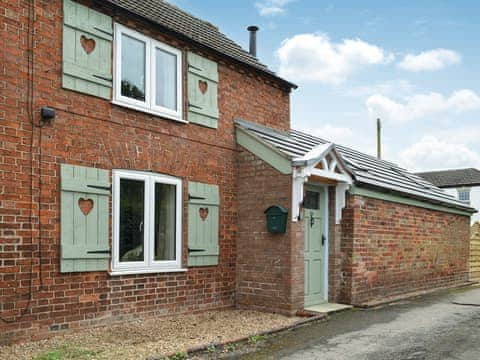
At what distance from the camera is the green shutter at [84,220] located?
729 centimetres

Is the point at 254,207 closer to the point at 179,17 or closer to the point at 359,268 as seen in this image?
the point at 359,268

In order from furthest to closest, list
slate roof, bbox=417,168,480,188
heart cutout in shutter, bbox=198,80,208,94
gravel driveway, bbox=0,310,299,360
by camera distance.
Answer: slate roof, bbox=417,168,480,188, heart cutout in shutter, bbox=198,80,208,94, gravel driveway, bbox=0,310,299,360

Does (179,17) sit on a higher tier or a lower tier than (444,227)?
higher

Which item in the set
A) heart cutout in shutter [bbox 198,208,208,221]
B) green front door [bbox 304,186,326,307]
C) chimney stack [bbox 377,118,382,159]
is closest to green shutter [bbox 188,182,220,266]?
heart cutout in shutter [bbox 198,208,208,221]

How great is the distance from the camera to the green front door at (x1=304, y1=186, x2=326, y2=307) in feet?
34.2

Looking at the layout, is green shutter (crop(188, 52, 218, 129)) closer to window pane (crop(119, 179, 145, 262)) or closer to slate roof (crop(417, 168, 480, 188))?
window pane (crop(119, 179, 145, 262))

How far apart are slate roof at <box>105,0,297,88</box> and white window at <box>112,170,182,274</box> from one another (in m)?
2.66

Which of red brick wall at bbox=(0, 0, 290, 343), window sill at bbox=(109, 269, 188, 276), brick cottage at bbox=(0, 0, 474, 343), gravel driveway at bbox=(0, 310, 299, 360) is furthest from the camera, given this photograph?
window sill at bbox=(109, 269, 188, 276)

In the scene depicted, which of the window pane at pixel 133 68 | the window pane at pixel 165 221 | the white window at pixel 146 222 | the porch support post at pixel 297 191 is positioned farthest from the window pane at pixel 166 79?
the porch support post at pixel 297 191

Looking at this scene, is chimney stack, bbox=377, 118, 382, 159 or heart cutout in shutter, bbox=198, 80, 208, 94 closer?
heart cutout in shutter, bbox=198, 80, 208, 94

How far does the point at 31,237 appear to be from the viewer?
22.6ft

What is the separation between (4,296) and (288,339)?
3.99 m

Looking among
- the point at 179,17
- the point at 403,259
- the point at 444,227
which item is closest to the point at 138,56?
the point at 179,17

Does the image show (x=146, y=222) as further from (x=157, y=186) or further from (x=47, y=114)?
(x=47, y=114)
